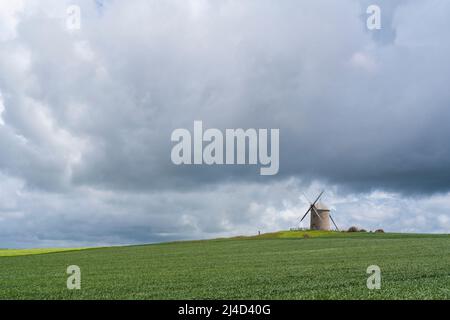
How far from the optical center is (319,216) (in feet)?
492

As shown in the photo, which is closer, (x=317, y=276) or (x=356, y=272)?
(x=317, y=276)

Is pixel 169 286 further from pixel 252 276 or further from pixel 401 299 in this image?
pixel 401 299

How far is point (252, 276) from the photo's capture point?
29.6 m

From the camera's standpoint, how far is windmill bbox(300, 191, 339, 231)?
492 feet

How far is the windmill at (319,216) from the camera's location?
149913 mm
